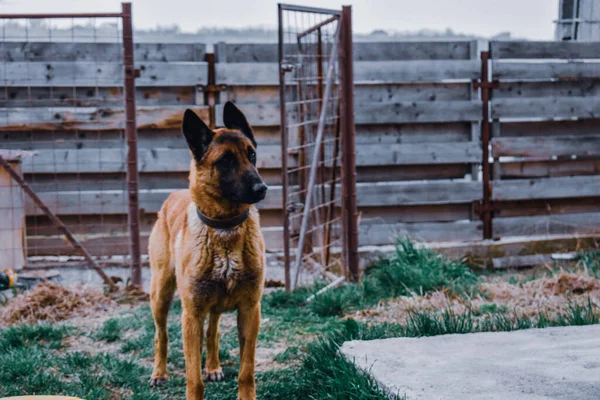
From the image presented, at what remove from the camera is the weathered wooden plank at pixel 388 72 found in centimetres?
720

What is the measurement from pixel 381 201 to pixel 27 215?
4.01m

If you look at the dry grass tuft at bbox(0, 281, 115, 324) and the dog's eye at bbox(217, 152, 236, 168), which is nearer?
the dog's eye at bbox(217, 152, 236, 168)

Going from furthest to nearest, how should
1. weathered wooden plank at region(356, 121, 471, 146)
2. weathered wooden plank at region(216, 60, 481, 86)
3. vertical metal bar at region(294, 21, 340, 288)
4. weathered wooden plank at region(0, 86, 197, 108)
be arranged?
1. weathered wooden plank at region(356, 121, 471, 146)
2. weathered wooden plank at region(216, 60, 481, 86)
3. weathered wooden plank at region(0, 86, 197, 108)
4. vertical metal bar at region(294, 21, 340, 288)

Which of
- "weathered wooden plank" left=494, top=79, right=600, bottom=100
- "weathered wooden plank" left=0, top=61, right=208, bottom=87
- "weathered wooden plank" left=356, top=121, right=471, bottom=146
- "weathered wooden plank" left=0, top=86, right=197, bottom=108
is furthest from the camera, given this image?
"weathered wooden plank" left=494, top=79, right=600, bottom=100

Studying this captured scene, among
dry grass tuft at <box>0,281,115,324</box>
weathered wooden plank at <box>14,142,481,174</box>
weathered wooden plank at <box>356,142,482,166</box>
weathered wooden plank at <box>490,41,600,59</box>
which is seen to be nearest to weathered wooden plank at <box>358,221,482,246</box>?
weathered wooden plank at <box>356,142,482,166</box>

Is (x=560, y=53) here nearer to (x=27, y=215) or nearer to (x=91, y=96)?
(x=91, y=96)

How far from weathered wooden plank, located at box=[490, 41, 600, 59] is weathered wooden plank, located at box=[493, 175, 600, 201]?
147cm

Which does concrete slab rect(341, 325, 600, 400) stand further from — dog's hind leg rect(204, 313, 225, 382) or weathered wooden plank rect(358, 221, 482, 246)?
weathered wooden plank rect(358, 221, 482, 246)

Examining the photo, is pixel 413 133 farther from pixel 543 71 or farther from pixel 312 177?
pixel 312 177

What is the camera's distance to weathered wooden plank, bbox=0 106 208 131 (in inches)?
276

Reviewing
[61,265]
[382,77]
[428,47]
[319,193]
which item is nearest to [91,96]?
[61,265]

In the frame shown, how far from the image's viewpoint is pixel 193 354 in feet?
11.2

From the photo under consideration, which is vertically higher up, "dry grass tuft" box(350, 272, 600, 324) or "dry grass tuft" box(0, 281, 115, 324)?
"dry grass tuft" box(350, 272, 600, 324)

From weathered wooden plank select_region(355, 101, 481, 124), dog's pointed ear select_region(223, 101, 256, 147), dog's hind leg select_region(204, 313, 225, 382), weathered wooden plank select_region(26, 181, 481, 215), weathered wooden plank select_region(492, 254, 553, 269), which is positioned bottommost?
weathered wooden plank select_region(492, 254, 553, 269)
